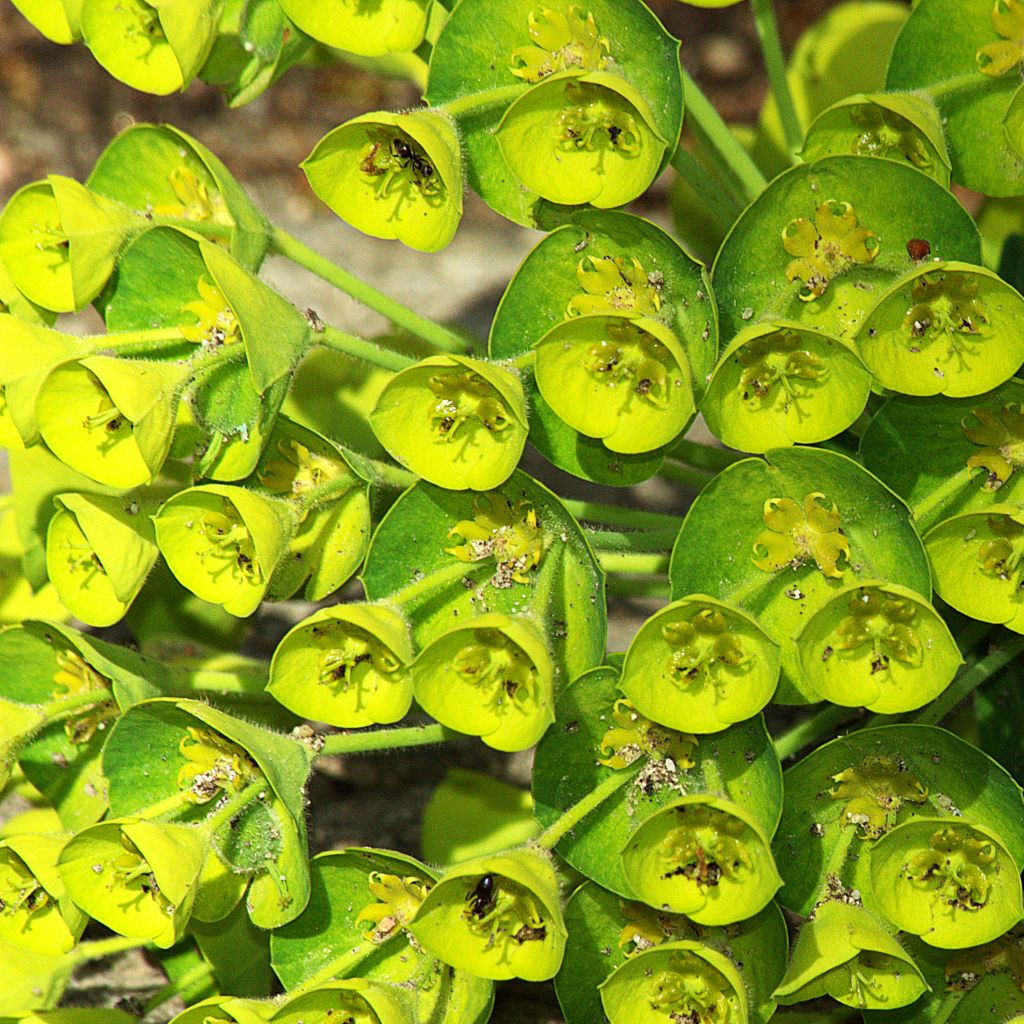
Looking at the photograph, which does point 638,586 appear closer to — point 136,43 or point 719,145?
point 719,145

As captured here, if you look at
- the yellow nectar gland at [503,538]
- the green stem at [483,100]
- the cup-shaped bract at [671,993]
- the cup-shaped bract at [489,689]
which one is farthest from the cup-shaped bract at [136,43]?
the cup-shaped bract at [671,993]

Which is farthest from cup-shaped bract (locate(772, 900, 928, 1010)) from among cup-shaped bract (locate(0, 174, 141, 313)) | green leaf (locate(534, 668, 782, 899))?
cup-shaped bract (locate(0, 174, 141, 313))

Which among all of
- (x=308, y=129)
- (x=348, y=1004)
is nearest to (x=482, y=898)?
(x=348, y=1004)

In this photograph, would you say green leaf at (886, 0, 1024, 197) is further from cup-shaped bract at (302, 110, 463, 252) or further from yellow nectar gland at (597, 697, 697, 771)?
yellow nectar gland at (597, 697, 697, 771)

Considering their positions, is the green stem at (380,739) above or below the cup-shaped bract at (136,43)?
below

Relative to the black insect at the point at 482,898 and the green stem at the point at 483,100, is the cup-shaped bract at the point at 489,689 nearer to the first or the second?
the black insect at the point at 482,898

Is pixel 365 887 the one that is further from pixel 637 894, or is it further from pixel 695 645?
pixel 695 645

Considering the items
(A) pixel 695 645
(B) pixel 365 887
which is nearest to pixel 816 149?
(A) pixel 695 645
